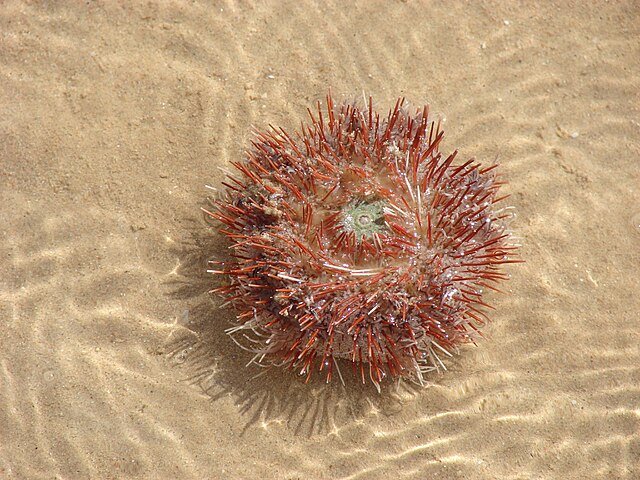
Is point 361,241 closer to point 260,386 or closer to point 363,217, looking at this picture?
point 363,217

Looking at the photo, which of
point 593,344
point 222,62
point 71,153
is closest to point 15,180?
point 71,153

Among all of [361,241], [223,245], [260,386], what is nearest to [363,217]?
[361,241]

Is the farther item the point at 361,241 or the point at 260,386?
the point at 260,386

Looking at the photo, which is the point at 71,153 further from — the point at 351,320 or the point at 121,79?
the point at 351,320

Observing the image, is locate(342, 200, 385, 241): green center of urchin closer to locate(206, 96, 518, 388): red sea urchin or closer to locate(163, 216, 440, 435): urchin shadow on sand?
locate(206, 96, 518, 388): red sea urchin

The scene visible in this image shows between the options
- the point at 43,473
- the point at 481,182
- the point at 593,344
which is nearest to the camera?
the point at 481,182

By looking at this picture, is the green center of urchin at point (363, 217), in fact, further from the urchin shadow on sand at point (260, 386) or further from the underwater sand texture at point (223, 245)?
the underwater sand texture at point (223, 245)
